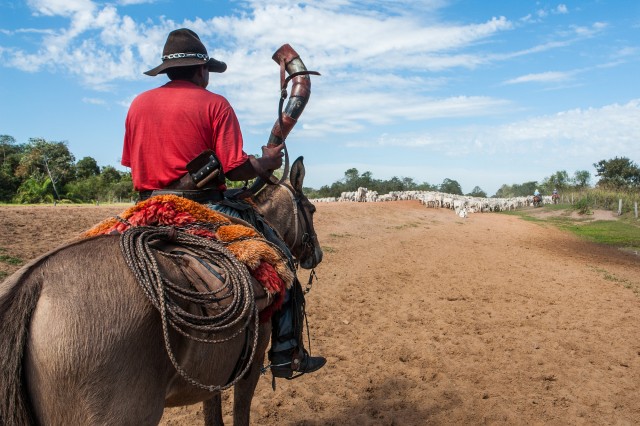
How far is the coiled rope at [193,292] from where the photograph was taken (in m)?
2.09

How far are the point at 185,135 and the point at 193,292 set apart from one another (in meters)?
1.02

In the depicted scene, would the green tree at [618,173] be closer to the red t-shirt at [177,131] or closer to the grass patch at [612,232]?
the grass patch at [612,232]

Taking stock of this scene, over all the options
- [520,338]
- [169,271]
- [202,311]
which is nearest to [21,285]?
[169,271]

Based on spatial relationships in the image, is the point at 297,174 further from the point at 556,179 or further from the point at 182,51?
the point at 556,179

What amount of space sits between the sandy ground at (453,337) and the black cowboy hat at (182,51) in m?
3.60

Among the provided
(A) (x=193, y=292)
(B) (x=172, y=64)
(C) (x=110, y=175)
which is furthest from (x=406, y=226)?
(A) (x=193, y=292)

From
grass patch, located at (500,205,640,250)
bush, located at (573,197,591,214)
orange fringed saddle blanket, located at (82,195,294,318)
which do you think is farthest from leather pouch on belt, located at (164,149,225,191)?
bush, located at (573,197,591,214)

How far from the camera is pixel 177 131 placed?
2.82 m

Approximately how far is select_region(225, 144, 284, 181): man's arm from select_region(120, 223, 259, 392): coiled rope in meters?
0.39

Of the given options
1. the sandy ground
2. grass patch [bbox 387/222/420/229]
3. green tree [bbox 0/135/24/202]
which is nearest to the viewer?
the sandy ground

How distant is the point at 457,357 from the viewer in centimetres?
679

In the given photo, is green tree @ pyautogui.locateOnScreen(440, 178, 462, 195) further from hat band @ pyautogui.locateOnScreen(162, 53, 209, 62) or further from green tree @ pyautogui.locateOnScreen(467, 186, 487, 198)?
hat band @ pyautogui.locateOnScreen(162, 53, 209, 62)

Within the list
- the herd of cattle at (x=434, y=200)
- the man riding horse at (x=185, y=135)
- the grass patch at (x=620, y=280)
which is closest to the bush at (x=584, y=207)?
the herd of cattle at (x=434, y=200)

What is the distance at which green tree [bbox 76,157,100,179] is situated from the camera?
109ft
